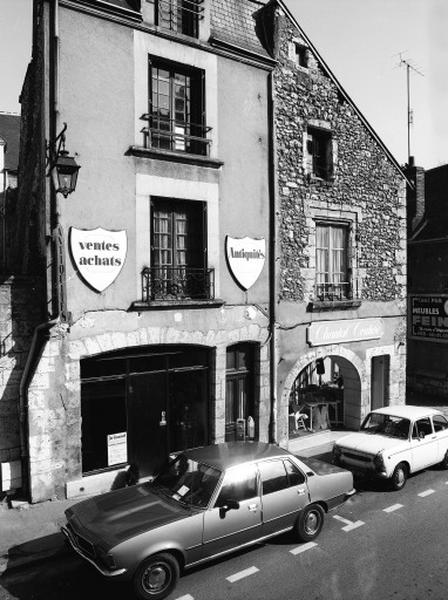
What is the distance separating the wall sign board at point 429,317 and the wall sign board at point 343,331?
4.85m

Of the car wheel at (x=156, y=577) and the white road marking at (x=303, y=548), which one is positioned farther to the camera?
the white road marking at (x=303, y=548)

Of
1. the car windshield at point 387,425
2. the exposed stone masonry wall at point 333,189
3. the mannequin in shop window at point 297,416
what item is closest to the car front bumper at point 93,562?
the car windshield at point 387,425

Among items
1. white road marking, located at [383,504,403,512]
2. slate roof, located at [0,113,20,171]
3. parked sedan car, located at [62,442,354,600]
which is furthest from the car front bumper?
slate roof, located at [0,113,20,171]

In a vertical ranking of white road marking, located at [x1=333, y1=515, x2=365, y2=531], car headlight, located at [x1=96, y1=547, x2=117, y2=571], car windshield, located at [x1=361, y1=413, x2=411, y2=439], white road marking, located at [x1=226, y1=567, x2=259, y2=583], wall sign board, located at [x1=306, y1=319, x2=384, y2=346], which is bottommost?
white road marking, located at [x1=333, y1=515, x2=365, y2=531]

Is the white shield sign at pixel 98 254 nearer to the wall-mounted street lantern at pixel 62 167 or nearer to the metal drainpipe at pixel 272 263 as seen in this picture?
the wall-mounted street lantern at pixel 62 167

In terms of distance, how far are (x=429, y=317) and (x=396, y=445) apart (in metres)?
9.89

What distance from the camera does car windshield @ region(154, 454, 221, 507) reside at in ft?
23.0

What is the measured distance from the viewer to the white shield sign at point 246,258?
1155 cm

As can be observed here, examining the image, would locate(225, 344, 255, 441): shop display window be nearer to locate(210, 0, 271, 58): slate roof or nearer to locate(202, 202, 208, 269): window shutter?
locate(202, 202, 208, 269): window shutter

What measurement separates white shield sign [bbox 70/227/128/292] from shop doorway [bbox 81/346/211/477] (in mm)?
1607

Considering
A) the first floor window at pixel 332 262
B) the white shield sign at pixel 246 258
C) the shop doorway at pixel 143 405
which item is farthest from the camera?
the first floor window at pixel 332 262

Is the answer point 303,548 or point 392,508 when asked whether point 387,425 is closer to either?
point 392,508

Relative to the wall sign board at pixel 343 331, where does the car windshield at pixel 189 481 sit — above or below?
below

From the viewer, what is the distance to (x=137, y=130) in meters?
10.3
